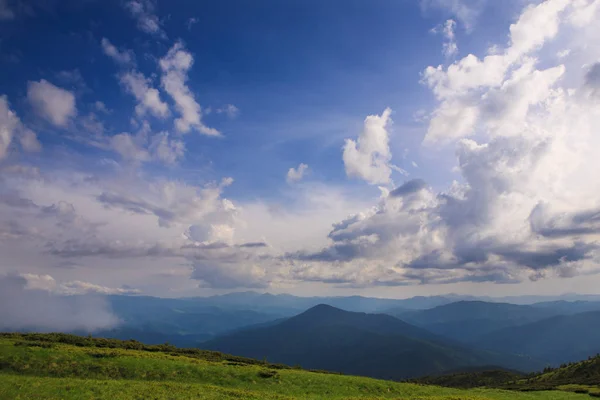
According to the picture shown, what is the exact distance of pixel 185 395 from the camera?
3080 centimetres

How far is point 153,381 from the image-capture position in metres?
36.8

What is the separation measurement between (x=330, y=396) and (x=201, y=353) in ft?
111

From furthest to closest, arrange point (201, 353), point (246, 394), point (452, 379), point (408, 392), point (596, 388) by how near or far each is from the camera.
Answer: point (452, 379) < point (201, 353) < point (596, 388) < point (408, 392) < point (246, 394)

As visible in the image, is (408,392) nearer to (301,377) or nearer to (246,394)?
(301,377)

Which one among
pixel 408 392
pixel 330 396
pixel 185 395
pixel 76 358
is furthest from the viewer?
pixel 408 392

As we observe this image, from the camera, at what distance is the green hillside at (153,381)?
1201 inches

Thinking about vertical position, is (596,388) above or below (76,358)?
below

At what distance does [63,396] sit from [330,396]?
81.4ft

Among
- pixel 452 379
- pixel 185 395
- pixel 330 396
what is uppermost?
pixel 185 395

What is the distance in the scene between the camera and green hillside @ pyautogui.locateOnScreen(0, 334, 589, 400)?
30500 mm

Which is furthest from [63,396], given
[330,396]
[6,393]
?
[330,396]

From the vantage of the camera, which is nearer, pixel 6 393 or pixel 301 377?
pixel 6 393

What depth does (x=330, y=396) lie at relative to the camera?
126 ft

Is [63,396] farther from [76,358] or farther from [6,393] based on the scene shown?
[76,358]
